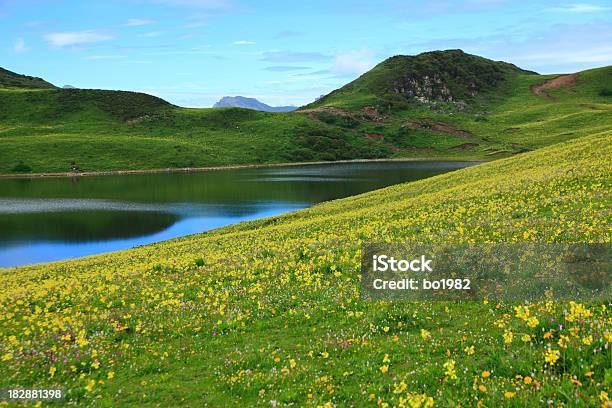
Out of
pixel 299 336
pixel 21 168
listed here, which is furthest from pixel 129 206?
pixel 21 168

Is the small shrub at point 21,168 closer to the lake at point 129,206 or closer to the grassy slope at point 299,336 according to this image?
the lake at point 129,206

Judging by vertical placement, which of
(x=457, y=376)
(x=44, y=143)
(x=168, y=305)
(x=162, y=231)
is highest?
(x=44, y=143)

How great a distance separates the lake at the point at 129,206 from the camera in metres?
58.8

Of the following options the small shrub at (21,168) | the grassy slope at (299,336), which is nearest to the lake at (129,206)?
the small shrub at (21,168)

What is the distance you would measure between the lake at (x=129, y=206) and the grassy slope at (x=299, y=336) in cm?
4097

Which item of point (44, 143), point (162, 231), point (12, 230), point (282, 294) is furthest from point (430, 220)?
point (44, 143)

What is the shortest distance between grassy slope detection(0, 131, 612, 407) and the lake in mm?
40965

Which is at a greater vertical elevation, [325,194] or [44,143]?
[44,143]

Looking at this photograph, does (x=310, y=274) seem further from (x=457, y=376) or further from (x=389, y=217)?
(x=389, y=217)

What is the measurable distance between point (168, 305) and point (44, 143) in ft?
621

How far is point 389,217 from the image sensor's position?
3147 centimetres

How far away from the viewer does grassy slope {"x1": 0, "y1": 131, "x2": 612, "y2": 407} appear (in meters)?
7.71

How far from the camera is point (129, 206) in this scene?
86.1 m

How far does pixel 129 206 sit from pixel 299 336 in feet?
269
